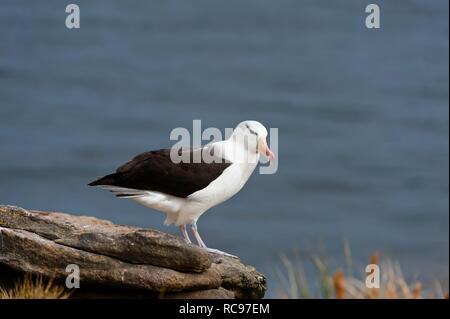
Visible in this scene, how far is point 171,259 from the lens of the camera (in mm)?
11086

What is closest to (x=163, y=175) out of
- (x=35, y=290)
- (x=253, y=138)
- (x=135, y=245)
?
(x=253, y=138)

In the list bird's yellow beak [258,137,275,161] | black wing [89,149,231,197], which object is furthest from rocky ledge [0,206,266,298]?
bird's yellow beak [258,137,275,161]

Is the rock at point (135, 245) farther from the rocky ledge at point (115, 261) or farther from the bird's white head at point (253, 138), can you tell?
the bird's white head at point (253, 138)

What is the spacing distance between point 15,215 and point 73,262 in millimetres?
1078

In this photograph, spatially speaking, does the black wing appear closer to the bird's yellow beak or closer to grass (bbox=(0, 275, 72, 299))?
Answer: the bird's yellow beak

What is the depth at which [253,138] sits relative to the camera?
12.5 m

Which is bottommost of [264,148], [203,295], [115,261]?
[203,295]

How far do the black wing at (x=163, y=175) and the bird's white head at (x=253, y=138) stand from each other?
33cm

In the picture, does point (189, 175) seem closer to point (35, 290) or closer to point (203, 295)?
point (203, 295)

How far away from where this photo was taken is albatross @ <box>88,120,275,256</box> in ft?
40.2

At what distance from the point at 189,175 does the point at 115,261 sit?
1.65 meters

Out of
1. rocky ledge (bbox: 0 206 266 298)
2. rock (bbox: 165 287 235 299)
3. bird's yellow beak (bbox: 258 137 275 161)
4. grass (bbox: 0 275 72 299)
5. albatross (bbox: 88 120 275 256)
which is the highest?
bird's yellow beak (bbox: 258 137 275 161)

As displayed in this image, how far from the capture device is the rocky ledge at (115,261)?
11078mm
